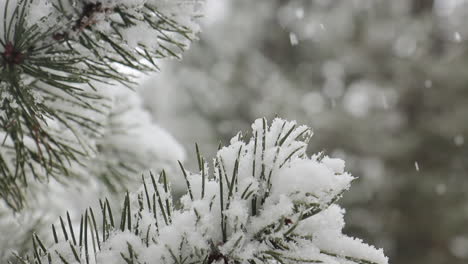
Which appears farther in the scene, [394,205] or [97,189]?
[394,205]

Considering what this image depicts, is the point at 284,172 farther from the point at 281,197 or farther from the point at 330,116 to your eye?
the point at 330,116

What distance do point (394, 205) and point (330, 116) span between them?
4.56 ft

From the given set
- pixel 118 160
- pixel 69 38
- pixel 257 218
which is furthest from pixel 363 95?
pixel 257 218

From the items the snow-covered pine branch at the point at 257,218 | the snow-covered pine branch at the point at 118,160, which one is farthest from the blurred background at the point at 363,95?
the snow-covered pine branch at the point at 257,218

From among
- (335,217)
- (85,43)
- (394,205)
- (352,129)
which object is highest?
(352,129)

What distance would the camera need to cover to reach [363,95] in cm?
736

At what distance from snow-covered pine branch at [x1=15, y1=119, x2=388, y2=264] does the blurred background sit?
544 cm

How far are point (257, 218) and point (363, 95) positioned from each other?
7.11 meters

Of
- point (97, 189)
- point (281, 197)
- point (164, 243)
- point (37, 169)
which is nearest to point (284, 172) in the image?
point (281, 197)

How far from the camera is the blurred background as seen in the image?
6277 millimetres

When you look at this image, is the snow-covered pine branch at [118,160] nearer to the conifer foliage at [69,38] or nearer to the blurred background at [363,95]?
the conifer foliage at [69,38]

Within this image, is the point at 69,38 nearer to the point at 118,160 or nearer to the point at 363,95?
the point at 118,160

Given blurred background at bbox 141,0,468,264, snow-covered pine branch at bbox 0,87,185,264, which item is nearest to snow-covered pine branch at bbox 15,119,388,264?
snow-covered pine branch at bbox 0,87,185,264

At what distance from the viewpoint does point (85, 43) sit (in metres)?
0.74
